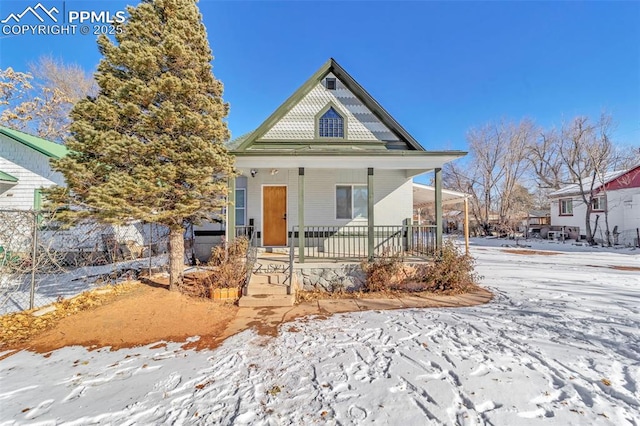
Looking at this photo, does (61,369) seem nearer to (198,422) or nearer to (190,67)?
(198,422)

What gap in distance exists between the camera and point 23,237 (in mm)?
5602

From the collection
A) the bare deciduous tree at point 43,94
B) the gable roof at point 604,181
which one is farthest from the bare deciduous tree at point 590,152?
the bare deciduous tree at point 43,94

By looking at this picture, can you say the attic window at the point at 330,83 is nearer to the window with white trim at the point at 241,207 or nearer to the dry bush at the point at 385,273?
the window with white trim at the point at 241,207

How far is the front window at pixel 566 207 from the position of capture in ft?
73.7

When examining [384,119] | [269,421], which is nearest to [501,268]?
[384,119]

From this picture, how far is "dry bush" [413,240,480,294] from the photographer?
6621 millimetres

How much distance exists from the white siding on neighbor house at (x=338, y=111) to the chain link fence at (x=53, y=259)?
5128 mm

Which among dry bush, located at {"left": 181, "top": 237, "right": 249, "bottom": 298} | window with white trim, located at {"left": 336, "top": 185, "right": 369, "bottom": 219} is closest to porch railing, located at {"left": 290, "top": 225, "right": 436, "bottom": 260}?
window with white trim, located at {"left": 336, "top": 185, "right": 369, "bottom": 219}

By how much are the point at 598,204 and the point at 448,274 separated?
22.2m

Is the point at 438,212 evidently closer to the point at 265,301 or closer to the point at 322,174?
the point at 322,174

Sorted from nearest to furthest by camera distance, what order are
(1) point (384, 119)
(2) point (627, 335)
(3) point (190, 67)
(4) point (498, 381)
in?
(4) point (498, 381), (2) point (627, 335), (3) point (190, 67), (1) point (384, 119)

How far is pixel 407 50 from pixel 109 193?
45.8ft

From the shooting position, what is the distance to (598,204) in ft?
64.9

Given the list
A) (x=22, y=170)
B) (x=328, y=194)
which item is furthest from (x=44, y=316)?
(x=22, y=170)
